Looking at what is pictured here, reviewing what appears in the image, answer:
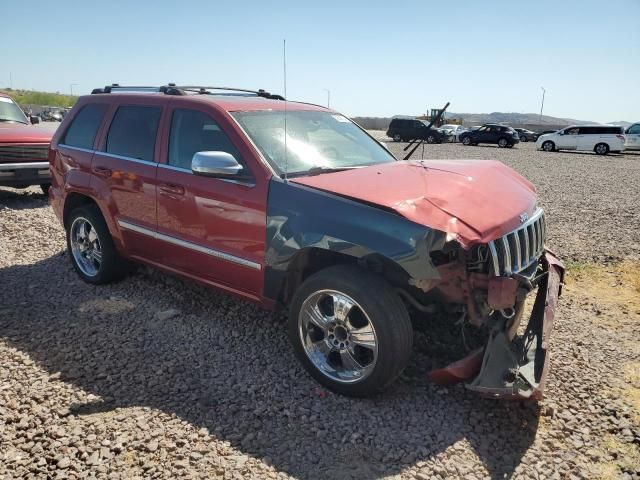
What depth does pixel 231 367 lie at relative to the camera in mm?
3703

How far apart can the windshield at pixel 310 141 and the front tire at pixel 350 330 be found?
3.07ft

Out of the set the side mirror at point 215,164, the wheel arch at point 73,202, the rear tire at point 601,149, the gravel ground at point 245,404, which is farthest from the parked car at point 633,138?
the side mirror at point 215,164

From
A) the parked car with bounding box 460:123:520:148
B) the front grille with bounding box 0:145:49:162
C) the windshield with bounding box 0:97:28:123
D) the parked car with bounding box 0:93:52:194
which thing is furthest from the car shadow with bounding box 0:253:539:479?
the parked car with bounding box 460:123:520:148

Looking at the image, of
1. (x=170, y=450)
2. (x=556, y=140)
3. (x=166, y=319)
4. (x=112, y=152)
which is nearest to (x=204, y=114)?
(x=112, y=152)

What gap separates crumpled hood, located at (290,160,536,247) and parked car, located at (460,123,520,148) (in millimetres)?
28951

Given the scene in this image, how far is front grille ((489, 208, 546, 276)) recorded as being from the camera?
3053 millimetres

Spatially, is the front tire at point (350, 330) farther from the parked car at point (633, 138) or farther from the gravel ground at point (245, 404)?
the parked car at point (633, 138)

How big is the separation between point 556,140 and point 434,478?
2856 centimetres

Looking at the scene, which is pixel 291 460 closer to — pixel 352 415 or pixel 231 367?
pixel 352 415

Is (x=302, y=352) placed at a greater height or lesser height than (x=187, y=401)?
greater

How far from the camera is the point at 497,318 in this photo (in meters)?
3.13

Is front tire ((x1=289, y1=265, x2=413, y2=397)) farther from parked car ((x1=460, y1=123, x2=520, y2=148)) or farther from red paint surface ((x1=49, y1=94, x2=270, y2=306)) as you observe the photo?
parked car ((x1=460, y1=123, x2=520, y2=148))

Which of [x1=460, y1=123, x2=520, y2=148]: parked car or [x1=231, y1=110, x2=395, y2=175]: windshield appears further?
[x1=460, y1=123, x2=520, y2=148]: parked car

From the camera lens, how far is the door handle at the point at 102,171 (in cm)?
469
